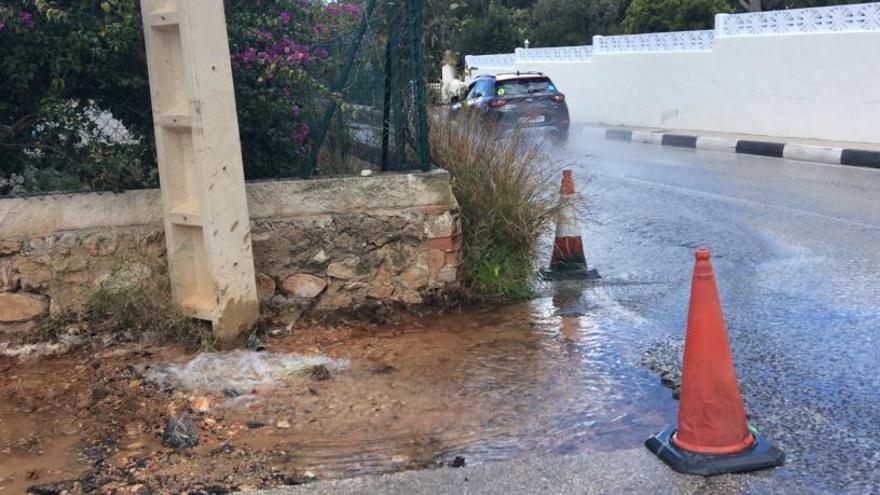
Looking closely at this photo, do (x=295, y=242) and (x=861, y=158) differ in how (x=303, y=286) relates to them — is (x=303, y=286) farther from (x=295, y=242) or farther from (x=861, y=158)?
(x=861, y=158)

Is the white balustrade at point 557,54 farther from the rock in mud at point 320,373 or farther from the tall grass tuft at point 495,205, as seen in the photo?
the rock in mud at point 320,373

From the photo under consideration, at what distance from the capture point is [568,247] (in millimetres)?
6770

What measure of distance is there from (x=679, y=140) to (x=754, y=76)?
6.21 ft

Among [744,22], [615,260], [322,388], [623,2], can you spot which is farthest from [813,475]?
[623,2]

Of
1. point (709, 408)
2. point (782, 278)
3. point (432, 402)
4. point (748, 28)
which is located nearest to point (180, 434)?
point (432, 402)

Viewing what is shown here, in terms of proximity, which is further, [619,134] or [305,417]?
[619,134]

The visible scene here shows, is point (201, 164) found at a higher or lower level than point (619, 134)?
higher

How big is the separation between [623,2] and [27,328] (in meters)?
30.9

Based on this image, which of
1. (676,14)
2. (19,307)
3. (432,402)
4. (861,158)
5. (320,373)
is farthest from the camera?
(676,14)

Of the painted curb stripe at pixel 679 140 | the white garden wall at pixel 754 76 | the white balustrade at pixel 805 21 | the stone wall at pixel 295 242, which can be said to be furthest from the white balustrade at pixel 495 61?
the stone wall at pixel 295 242

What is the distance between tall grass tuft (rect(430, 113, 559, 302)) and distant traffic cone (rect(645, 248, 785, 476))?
2474 millimetres

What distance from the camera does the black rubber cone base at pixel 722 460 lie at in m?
3.48

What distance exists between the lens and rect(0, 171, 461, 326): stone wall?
5078 mm

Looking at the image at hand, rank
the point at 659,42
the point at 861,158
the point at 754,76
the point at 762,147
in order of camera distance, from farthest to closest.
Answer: the point at 659,42 < the point at 754,76 < the point at 762,147 < the point at 861,158
